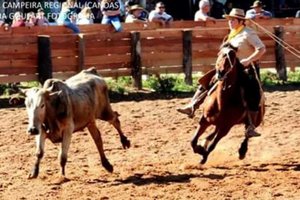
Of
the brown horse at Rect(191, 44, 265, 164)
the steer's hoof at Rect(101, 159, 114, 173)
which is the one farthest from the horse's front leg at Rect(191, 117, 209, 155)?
the steer's hoof at Rect(101, 159, 114, 173)

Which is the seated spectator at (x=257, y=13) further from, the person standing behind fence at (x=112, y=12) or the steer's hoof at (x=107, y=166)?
the steer's hoof at (x=107, y=166)

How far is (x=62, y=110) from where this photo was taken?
945 cm

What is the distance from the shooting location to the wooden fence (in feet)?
53.8

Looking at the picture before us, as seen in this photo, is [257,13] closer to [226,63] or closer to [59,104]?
[226,63]

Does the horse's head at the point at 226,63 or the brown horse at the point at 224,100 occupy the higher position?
the horse's head at the point at 226,63

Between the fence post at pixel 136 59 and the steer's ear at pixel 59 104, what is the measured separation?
785 centimetres

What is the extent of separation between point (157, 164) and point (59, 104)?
66.8 inches

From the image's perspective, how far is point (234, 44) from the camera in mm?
10383

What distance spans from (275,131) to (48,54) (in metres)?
5.51

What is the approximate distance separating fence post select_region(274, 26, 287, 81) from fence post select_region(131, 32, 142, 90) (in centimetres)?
326

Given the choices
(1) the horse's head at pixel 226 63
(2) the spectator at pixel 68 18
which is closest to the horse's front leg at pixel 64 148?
(1) the horse's head at pixel 226 63

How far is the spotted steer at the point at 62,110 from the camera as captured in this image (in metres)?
9.19

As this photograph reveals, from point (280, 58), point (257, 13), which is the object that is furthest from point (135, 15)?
point (280, 58)

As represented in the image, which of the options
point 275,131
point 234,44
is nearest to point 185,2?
point 275,131
